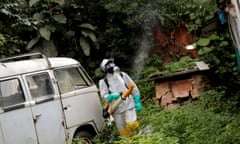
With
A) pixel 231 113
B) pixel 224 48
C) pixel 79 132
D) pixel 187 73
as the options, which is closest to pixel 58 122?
pixel 79 132

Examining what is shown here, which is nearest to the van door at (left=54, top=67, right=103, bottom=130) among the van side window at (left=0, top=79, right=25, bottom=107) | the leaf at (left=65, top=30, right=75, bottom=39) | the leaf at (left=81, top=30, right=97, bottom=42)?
the van side window at (left=0, top=79, right=25, bottom=107)

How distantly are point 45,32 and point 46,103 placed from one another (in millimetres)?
7881

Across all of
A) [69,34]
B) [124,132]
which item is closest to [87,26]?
[69,34]

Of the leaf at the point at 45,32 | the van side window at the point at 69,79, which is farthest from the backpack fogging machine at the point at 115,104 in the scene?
the leaf at the point at 45,32

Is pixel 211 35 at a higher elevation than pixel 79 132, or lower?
higher

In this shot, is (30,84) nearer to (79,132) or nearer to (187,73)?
(79,132)

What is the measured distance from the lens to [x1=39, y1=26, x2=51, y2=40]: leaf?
14.8 metres

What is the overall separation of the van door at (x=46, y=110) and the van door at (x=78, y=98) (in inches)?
8.8

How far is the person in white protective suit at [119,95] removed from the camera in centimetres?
841

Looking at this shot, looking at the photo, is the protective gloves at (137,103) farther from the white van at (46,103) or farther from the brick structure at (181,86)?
the brick structure at (181,86)

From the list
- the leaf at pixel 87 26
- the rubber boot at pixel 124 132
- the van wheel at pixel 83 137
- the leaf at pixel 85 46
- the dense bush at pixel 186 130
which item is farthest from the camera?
the leaf at pixel 87 26

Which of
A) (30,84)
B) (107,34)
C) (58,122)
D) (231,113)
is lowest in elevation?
(231,113)

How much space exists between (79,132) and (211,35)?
7.30 meters

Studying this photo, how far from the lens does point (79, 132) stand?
820cm
